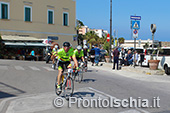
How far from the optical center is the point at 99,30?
139 metres

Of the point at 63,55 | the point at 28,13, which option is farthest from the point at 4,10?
the point at 63,55

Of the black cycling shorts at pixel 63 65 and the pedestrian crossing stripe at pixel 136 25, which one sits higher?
the pedestrian crossing stripe at pixel 136 25

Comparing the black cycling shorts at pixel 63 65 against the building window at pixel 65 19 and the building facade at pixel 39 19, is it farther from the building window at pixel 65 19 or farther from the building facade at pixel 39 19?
the building window at pixel 65 19

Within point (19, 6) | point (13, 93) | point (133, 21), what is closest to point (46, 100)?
→ point (13, 93)

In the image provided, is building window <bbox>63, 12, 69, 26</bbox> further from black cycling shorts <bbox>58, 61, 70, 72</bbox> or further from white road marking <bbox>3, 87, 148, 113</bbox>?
black cycling shorts <bbox>58, 61, 70, 72</bbox>

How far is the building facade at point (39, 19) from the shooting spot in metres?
31.1

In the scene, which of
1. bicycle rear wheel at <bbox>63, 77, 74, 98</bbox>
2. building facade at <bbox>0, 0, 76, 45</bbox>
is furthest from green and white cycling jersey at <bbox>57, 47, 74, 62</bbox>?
building facade at <bbox>0, 0, 76, 45</bbox>

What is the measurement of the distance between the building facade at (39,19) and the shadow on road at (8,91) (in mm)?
22109

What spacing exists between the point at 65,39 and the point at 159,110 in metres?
32.8

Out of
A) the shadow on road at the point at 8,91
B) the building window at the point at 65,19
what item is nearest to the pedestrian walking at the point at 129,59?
the shadow on road at the point at 8,91

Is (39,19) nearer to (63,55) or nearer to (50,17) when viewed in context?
(50,17)

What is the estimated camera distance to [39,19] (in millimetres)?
34719

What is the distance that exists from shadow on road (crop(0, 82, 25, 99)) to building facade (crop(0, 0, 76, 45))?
870 inches

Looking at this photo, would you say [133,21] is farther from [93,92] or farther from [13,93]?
[13,93]
